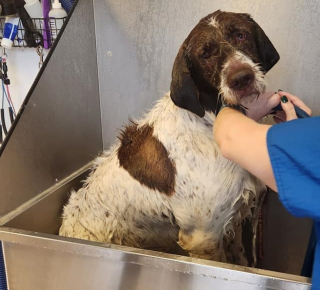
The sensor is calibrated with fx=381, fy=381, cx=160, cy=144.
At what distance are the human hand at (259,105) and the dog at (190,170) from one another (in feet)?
0.06

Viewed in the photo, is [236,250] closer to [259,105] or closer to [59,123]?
[259,105]

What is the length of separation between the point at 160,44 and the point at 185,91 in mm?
643

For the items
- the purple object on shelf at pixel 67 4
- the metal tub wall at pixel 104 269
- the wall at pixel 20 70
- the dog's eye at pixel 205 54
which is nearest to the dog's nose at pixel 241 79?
the dog's eye at pixel 205 54

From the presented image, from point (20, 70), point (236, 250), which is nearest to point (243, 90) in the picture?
point (236, 250)

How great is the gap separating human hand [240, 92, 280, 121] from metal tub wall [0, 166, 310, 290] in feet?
1.33

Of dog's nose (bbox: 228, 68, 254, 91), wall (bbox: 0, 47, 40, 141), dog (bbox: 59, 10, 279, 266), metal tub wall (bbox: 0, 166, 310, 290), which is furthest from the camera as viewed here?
wall (bbox: 0, 47, 40, 141)

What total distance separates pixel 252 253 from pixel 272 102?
74 centimetres

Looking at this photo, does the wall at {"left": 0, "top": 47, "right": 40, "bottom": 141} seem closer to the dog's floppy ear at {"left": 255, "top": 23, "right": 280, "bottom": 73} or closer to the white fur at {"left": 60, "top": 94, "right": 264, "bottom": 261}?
the white fur at {"left": 60, "top": 94, "right": 264, "bottom": 261}

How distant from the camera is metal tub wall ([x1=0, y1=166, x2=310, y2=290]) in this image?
884 millimetres

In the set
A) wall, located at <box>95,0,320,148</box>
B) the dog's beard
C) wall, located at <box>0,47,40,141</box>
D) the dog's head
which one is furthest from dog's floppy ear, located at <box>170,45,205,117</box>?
wall, located at <box>0,47,40,141</box>

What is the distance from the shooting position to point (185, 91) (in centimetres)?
112

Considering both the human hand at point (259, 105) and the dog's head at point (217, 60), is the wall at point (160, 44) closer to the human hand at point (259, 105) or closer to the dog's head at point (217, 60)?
the dog's head at point (217, 60)

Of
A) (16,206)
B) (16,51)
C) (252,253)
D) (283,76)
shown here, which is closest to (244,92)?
(283,76)

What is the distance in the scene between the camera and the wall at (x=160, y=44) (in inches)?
58.8
